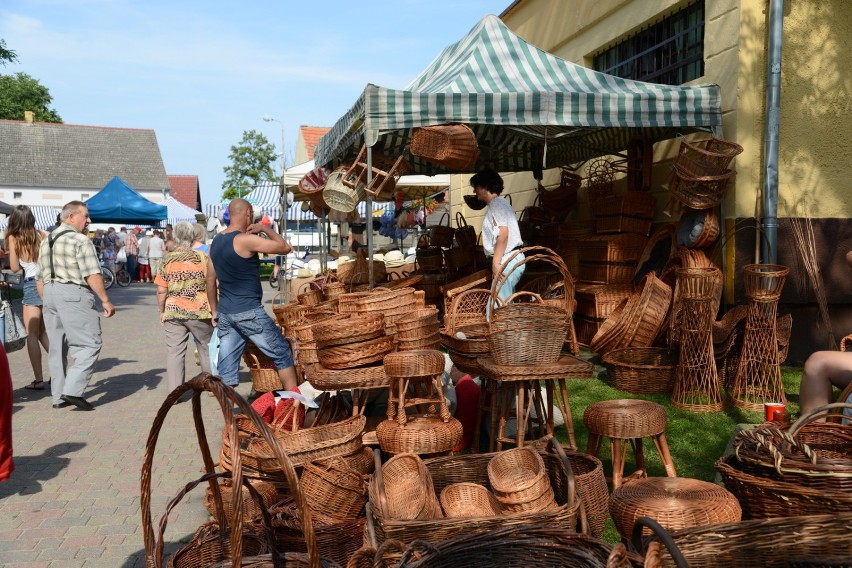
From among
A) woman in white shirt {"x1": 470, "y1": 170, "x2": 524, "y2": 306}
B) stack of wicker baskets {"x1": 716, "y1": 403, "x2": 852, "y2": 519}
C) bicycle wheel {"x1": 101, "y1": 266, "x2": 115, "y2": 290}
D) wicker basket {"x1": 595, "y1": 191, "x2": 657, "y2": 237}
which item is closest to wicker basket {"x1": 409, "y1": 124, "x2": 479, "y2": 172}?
woman in white shirt {"x1": 470, "y1": 170, "x2": 524, "y2": 306}

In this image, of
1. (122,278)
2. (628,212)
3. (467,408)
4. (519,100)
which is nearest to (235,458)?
(467,408)

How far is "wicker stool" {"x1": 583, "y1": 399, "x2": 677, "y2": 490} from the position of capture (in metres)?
3.88

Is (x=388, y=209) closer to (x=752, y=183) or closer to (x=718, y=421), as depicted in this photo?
(x=752, y=183)

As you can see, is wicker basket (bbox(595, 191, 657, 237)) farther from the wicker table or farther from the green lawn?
the wicker table

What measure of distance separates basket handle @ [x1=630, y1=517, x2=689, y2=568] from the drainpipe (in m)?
5.37

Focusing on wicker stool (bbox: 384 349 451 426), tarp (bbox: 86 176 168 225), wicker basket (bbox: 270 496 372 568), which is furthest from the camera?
tarp (bbox: 86 176 168 225)

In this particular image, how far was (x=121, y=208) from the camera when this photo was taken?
63.7 feet

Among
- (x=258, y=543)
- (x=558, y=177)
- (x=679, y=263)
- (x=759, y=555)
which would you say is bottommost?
(x=258, y=543)

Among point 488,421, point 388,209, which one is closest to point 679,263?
point 488,421

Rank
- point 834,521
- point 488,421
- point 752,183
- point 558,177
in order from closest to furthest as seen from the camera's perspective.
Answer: point 834,521 → point 488,421 → point 752,183 → point 558,177

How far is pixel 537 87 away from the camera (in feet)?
24.9

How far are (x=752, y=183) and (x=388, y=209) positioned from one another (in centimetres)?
→ 1595

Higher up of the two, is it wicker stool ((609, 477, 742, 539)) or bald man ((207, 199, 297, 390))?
bald man ((207, 199, 297, 390))

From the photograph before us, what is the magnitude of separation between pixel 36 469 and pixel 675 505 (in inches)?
184
